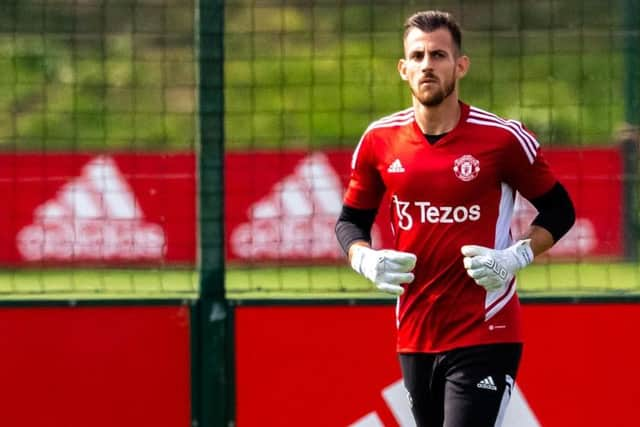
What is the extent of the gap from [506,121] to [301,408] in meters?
2.14

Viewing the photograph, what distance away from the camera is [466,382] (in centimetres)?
582

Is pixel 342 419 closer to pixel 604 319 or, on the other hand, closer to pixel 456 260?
pixel 604 319

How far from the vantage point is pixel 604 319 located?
24.2 ft

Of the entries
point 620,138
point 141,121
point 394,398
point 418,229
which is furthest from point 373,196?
point 141,121

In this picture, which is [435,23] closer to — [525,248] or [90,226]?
[525,248]

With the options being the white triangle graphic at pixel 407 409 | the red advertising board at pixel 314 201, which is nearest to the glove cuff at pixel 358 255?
the white triangle graphic at pixel 407 409

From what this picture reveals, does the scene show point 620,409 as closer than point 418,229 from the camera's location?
No

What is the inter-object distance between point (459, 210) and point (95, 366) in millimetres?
2425

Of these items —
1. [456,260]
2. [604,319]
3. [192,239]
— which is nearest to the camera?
[456,260]

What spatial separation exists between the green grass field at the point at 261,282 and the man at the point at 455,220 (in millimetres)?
1504

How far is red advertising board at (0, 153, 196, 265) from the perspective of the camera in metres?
9.37

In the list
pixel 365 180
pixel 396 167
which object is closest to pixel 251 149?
pixel 365 180

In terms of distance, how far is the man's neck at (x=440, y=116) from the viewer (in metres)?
5.89

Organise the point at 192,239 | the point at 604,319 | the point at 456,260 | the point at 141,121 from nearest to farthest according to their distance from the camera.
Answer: the point at 456,260 < the point at 604,319 < the point at 192,239 < the point at 141,121
